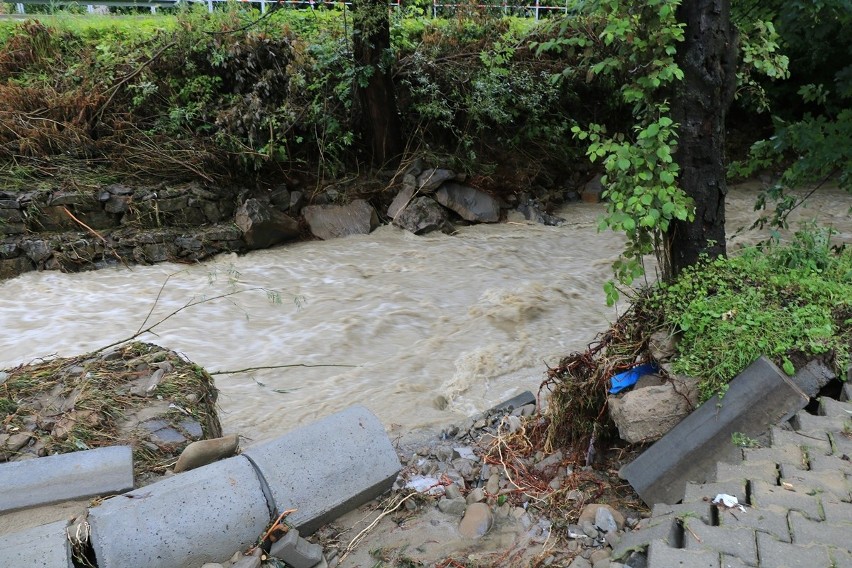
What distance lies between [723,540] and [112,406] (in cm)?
295

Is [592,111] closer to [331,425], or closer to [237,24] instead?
[237,24]

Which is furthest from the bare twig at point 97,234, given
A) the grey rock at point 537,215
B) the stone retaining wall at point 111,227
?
the grey rock at point 537,215

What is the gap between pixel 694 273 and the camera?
3.67m

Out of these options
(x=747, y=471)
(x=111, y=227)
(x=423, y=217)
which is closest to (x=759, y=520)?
(x=747, y=471)

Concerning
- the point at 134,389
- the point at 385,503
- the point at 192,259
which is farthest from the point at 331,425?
the point at 192,259

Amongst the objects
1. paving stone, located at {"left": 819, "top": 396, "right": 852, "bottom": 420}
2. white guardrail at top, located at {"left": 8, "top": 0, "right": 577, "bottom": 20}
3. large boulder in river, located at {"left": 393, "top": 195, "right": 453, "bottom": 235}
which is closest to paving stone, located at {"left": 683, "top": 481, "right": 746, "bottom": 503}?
paving stone, located at {"left": 819, "top": 396, "right": 852, "bottom": 420}

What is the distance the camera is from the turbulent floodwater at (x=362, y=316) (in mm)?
5551

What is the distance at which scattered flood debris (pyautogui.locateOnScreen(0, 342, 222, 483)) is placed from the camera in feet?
11.2

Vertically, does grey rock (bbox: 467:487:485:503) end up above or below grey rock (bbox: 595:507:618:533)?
below

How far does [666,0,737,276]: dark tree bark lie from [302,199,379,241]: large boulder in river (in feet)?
20.3

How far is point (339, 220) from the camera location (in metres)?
9.64

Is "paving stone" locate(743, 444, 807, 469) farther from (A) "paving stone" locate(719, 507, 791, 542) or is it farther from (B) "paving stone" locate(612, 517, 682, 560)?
(B) "paving stone" locate(612, 517, 682, 560)

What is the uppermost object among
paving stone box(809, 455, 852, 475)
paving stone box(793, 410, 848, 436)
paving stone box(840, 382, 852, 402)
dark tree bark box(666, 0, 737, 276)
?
dark tree bark box(666, 0, 737, 276)

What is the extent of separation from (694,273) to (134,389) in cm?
307
